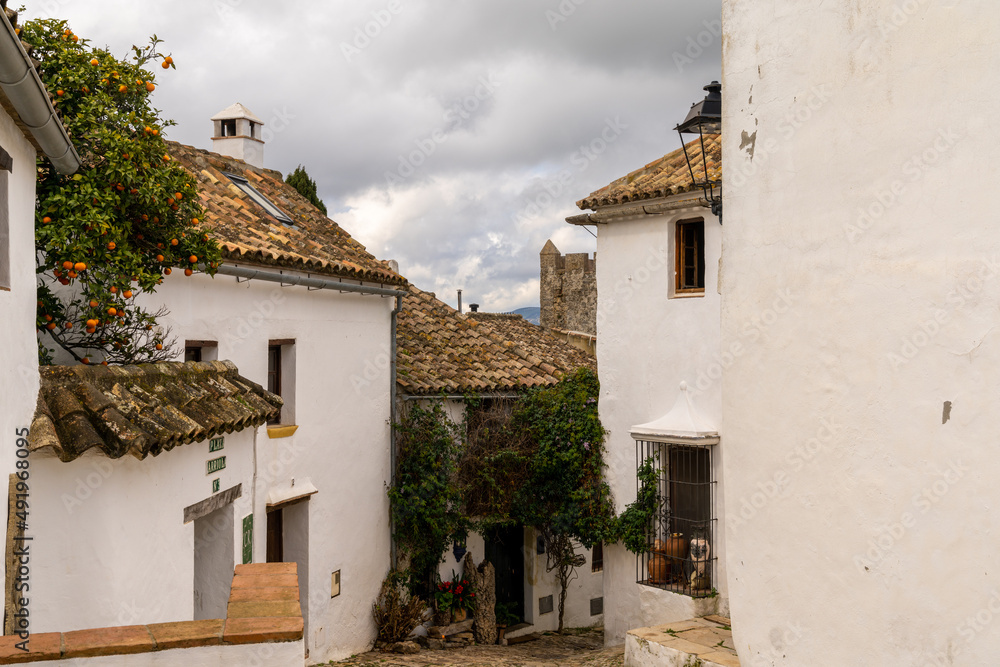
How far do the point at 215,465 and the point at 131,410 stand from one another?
3.99ft

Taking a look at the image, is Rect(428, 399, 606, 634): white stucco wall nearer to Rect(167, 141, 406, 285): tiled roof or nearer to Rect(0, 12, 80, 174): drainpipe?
Rect(167, 141, 406, 285): tiled roof

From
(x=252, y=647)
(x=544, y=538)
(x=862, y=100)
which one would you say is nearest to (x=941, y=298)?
(x=862, y=100)

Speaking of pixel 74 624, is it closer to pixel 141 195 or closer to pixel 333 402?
pixel 141 195

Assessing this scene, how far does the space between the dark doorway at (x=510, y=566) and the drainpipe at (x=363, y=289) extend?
288 centimetres

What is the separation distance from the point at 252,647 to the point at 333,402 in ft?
25.9

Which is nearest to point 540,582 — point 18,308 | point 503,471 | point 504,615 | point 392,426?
point 504,615

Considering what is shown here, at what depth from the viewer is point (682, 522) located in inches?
439

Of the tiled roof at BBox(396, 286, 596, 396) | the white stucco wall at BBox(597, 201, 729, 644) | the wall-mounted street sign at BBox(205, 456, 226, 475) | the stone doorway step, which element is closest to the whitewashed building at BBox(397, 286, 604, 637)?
the tiled roof at BBox(396, 286, 596, 396)

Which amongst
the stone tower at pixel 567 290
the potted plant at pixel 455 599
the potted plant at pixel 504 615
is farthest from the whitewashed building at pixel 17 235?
the stone tower at pixel 567 290

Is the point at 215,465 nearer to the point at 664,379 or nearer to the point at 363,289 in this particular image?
the point at 363,289

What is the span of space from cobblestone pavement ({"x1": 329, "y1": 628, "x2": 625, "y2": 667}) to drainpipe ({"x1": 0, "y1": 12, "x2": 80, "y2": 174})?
7.98 metres

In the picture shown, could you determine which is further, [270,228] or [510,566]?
[510,566]

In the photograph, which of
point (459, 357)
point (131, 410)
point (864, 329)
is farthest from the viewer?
point (459, 357)

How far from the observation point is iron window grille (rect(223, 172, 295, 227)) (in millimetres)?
12383
